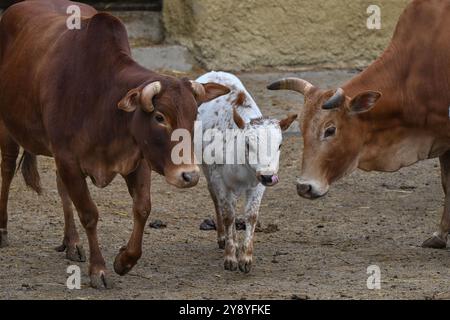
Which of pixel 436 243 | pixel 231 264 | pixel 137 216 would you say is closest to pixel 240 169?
pixel 231 264

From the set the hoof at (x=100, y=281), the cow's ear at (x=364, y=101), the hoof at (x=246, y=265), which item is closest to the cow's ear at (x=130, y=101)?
the hoof at (x=100, y=281)

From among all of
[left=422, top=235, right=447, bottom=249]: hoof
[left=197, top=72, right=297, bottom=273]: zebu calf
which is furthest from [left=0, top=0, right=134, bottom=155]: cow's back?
[left=422, top=235, right=447, bottom=249]: hoof

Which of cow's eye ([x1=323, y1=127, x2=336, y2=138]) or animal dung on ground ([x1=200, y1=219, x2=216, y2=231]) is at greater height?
cow's eye ([x1=323, y1=127, x2=336, y2=138])

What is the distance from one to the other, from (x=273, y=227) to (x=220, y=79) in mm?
1209

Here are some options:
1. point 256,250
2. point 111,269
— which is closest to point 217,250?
point 256,250

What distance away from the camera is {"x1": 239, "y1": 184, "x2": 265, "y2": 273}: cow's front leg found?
7512 mm

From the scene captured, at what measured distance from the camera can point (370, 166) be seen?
816cm

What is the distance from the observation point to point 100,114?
7.11 m

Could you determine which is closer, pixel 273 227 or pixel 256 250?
pixel 256 250

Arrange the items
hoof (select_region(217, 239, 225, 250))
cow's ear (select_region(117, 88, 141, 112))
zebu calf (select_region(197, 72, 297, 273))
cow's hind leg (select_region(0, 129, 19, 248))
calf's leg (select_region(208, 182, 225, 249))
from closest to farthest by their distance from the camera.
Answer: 1. cow's ear (select_region(117, 88, 141, 112))
2. zebu calf (select_region(197, 72, 297, 273))
3. calf's leg (select_region(208, 182, 225, 249))
4. hoof (select_region(217, 239, 225, 250))
5. cow's hind leg (select_region(0, 129, 19, 248))

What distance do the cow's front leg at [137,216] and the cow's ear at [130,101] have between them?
Result: 1.54 ft

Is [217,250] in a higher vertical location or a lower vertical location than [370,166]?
lower

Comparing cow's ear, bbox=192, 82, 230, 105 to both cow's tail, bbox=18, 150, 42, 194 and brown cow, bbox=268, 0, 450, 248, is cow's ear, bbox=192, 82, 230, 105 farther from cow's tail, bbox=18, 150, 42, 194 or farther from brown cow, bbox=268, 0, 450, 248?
cow's tail, bbox=18, 150, 42, 194
